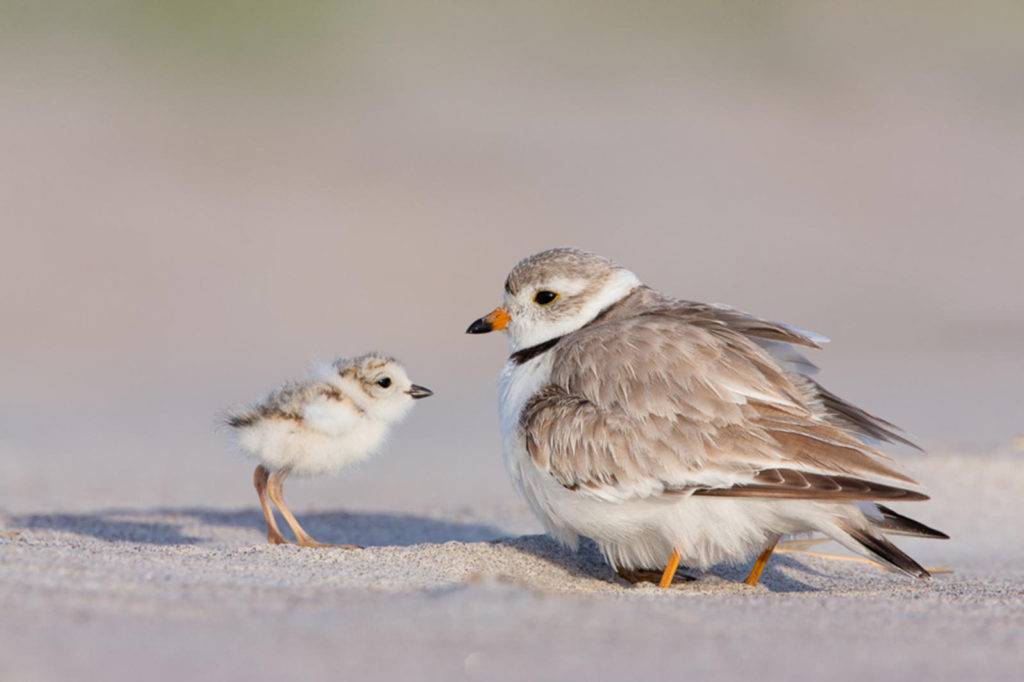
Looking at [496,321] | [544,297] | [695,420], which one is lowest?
[695,420]

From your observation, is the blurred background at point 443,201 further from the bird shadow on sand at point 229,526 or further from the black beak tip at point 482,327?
the black beak tip at point 482,327

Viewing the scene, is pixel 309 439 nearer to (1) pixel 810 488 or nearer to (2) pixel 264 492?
(2) pixel 264 492

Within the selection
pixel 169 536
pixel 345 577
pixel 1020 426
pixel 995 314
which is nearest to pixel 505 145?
pixel 995 314

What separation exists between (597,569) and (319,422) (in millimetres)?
1480

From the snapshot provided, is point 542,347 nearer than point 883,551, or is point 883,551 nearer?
point 883,551

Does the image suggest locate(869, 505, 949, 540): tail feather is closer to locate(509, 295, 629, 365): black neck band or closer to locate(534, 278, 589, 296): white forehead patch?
locate(509, 295, 629, 365): black neck band

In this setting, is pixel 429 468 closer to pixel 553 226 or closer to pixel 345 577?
pixel 345 577

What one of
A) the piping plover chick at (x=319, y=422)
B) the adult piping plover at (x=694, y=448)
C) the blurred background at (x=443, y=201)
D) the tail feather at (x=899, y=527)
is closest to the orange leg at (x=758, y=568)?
the adult piping plover at (x=694, y=448)

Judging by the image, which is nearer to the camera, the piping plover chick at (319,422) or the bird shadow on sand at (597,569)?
the bird shadow on sand at (597,569)

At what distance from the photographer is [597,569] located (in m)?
5.63

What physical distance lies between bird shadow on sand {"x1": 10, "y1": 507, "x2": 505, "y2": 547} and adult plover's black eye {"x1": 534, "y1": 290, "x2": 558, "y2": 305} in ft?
4.46

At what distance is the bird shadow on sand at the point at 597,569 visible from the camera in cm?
557

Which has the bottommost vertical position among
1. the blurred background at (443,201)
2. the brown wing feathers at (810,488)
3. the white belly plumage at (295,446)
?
the brown wing feathers at (810,488)

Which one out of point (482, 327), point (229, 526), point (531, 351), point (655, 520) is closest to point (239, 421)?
point (229, 526)
